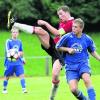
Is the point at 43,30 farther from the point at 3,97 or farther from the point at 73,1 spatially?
the point at 73,1

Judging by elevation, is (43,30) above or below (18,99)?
above

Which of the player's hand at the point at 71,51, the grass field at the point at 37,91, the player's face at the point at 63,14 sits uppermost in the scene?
the player's face at the point at 63,14

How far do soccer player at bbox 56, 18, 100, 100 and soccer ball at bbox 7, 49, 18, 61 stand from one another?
3650 millimetres

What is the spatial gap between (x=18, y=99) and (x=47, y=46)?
2152 millimetres

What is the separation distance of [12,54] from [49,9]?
1908 centimetres

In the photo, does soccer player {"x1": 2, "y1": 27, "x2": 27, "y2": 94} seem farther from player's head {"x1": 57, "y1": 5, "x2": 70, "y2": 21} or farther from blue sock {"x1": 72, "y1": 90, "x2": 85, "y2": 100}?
blue sock {"x1": 72, "y1": 90, "x2": 85, "y2": 100}

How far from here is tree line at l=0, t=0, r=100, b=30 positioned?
34.2m

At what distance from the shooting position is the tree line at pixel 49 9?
34188 millimetres

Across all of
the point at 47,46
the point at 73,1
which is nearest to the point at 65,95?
the point at 47,46

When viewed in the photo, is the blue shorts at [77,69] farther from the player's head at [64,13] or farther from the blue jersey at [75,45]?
the player's head at [64,13]

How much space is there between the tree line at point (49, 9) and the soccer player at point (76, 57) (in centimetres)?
2168

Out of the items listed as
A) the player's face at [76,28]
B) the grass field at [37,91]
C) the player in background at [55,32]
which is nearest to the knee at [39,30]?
the player in background at [55,32]

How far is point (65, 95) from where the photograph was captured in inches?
622

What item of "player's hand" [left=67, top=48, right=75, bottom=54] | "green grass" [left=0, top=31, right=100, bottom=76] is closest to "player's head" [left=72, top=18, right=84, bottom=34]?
"player's hand" [left=67, top=48, right=75, bottom=54]
